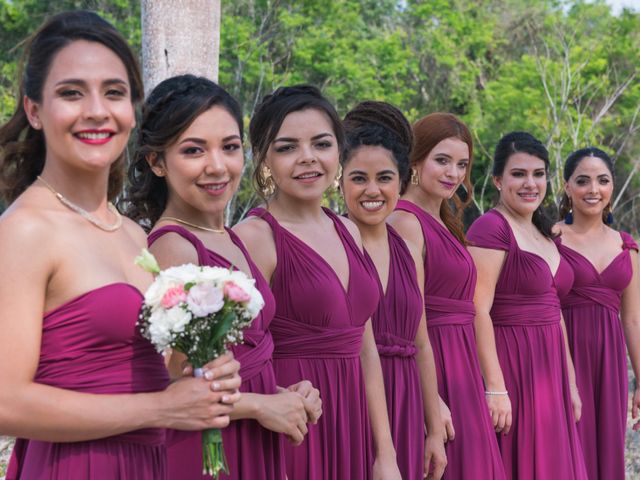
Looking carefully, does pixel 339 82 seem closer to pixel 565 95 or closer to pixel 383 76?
pixel 383 76

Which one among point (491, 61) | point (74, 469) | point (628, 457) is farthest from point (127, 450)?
point (491, 61)

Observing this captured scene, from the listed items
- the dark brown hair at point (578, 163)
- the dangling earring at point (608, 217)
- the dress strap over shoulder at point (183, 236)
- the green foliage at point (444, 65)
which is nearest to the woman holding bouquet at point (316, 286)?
the dress strap over shoulder at point (183, 236)

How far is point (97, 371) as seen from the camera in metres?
2.96

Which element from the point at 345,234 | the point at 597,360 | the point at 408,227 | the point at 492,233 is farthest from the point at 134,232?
the point at 597,360

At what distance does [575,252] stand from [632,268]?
24.0 inches

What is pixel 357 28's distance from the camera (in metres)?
30.3

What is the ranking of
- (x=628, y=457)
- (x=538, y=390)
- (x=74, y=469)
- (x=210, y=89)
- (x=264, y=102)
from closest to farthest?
(x=74, y=469) < (x=210, y=89) < (x=264, y=102) < (x=538, y=390) < (x=628, y=457)

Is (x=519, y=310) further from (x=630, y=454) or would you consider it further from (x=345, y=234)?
(x=630, y=454)

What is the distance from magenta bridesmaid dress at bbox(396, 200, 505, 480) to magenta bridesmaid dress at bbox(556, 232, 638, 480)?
1.74 meters

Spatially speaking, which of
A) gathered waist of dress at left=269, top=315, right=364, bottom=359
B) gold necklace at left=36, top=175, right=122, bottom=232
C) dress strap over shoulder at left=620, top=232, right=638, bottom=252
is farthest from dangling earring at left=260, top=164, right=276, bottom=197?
dress strap over shoulder at left=620, top=232, right=638, bottom=252

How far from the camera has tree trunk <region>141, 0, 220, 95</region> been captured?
276 inches

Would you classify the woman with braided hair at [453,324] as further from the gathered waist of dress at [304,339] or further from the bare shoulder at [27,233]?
the bare shoulder at [27,233]

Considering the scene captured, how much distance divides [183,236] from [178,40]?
11.9 feet

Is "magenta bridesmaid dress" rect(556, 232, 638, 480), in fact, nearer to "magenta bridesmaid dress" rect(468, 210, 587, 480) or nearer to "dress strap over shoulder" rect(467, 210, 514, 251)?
"magenta bridesmaid dress" rect(468, 210, 587, 480)
